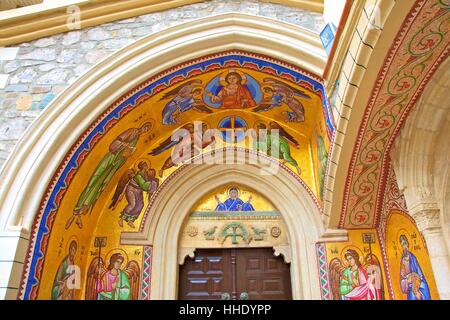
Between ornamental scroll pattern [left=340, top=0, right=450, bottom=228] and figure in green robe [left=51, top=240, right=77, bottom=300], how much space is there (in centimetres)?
327

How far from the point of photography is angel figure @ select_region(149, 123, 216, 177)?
520cm

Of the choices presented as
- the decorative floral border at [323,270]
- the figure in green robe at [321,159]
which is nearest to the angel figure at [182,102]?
the figure in green robe at [321,159]

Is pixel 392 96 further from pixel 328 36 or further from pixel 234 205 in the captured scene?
pixel 234 205

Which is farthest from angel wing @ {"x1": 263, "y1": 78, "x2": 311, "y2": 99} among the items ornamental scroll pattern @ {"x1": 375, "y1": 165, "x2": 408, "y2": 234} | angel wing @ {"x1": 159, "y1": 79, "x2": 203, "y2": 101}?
ornamental scroll pattern @ {"x1": 375, "y1": 165, "x2": 408, "y2": 234}

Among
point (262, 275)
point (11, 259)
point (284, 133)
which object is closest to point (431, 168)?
point (284, 133)

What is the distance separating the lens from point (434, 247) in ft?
10.6

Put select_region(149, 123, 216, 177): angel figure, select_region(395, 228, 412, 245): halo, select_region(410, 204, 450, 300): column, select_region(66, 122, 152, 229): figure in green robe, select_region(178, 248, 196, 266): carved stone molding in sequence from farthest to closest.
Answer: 1. select_region(149, 123, 216, 177): angel figure
2. select_region(178, 248, 196, 266): carved stone molding
3. select_region(66, 122, 152, 229): figure in green robe
4. select_region(395, 228, 412, 245): halo
5. select_region(410, 204, 450, 300): column

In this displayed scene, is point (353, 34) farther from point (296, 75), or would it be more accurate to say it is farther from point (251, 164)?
point (251, 164)

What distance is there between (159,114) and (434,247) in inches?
133

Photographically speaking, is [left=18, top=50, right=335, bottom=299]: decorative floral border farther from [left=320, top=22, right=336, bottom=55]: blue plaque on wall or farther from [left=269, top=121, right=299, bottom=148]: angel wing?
[left=269, top=121, right=299, bottom=148]: angel wing

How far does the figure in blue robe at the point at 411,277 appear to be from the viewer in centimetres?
376
